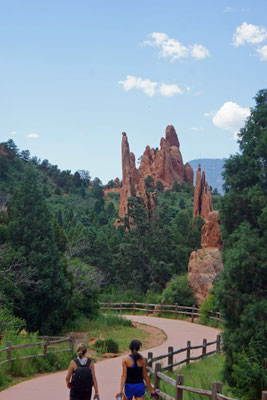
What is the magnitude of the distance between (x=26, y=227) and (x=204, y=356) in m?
8.40

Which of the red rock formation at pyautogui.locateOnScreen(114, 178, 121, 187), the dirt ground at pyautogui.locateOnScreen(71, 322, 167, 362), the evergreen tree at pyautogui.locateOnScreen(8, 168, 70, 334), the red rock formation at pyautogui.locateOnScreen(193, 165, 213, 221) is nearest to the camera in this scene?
the dirt ground at pyautogui.locateOnScreen(71, 322, 167, 362)

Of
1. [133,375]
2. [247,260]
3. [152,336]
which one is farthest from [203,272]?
[133,375]

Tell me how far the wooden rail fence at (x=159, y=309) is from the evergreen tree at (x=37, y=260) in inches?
363

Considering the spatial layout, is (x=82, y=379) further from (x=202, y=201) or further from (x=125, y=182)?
(x=125, y=182)

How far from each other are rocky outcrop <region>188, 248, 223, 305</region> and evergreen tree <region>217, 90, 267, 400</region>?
1606cm

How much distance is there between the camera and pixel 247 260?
10133 millimetres

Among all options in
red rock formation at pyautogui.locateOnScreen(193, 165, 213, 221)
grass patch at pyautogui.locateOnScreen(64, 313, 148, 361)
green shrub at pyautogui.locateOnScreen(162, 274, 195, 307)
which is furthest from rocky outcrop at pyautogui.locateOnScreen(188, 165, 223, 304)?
red rock formation at pyautogui.locateOnScreen(193, 165, 213, 221)

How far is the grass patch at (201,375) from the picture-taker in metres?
9.05

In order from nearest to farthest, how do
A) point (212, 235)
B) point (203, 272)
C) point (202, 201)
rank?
point (203, 272), point (212, 235), point (202, 201)

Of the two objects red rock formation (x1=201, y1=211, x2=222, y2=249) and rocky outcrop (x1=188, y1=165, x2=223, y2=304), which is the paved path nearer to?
rocky outcrop (x1=188, y1=165, x2=223, y2=304)

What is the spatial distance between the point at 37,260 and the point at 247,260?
32.5 feet

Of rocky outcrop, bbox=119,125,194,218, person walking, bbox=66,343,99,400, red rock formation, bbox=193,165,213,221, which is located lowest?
person walking, bbox=66,343,99,400

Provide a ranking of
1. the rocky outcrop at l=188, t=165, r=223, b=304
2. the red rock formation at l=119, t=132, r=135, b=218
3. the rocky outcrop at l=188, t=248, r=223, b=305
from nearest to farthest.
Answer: the rocky outcrop at l=188, t=248, r=223, b=305 < the rocky outcrop at l=188, t=165, r=223, b=304 < the red rock formation at l=119, t=132, r=135, b=218

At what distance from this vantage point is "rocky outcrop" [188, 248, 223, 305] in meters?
27.5
